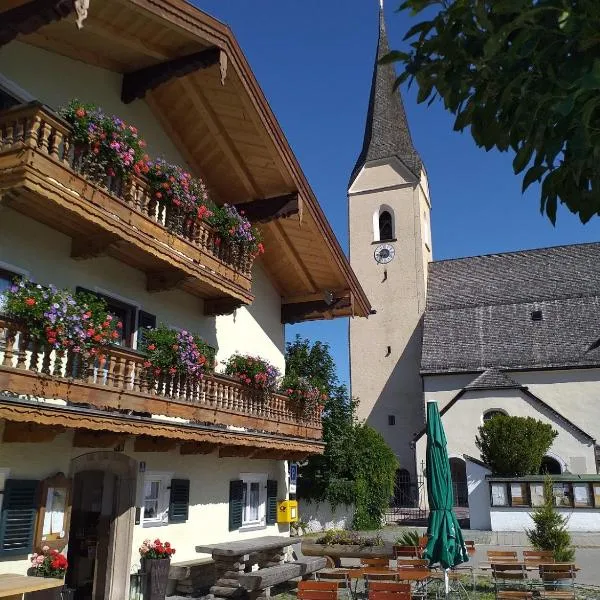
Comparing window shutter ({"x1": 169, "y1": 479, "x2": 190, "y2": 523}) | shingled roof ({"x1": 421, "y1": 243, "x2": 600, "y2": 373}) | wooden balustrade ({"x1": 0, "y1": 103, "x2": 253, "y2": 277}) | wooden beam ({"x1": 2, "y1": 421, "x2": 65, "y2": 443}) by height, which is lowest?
window shutter ({"x1": 169, "y1": 479, "x2": 190, "y2": 523})

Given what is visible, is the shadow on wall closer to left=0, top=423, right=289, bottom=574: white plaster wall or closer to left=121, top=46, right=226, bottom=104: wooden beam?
left=0, top=423, right=289, bottom=574: white plaster wall

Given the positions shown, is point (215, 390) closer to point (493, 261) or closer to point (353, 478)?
point (353, 478)

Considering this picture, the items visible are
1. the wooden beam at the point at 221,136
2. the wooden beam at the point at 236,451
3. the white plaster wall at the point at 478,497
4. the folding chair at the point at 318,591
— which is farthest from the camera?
the white plaster wall at the point at 478,497

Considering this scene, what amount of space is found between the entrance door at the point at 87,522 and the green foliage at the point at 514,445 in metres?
17.2

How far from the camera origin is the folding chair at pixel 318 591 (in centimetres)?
945

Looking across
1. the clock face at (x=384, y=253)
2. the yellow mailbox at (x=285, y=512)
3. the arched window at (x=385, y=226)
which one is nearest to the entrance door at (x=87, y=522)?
the yellow mailbox at (x=285, y=512)

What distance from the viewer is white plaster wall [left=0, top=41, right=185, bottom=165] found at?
30.4ft

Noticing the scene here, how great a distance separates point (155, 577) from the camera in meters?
9.83

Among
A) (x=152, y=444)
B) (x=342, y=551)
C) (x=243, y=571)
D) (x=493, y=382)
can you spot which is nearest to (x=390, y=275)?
(x=493, y=382)

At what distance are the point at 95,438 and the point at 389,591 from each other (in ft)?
16.1

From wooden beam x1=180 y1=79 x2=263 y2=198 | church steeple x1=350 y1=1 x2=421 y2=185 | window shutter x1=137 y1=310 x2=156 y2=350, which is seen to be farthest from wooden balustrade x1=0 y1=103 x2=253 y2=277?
church steeple x1=350 y1=1 x2=421 y2=185

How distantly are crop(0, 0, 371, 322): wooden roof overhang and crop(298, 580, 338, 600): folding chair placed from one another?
690 cm

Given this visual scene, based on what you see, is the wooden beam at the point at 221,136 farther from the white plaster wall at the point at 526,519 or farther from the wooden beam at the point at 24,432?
the white plaster wall at the point at 526,519

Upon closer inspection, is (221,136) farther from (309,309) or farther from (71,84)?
(309,309)
